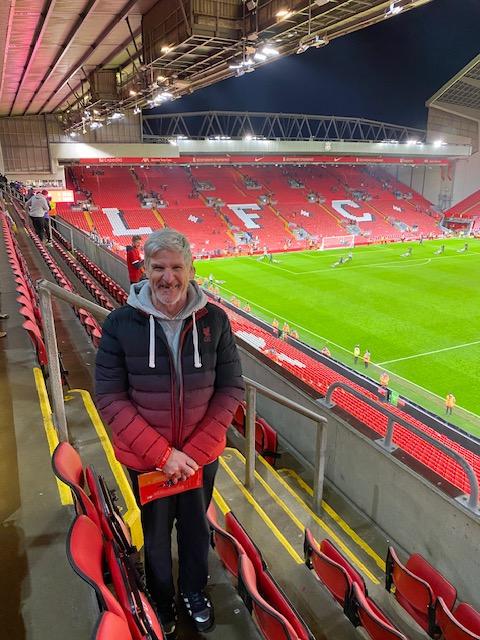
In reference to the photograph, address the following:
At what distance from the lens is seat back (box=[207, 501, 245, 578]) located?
2.67 metres

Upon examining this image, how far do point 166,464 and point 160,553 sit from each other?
0.54 meters

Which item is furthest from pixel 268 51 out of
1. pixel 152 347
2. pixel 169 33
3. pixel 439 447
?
pixel 152 347

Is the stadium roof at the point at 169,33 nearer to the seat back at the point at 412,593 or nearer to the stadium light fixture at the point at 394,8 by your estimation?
the stadium light fixture at the point at 394,8

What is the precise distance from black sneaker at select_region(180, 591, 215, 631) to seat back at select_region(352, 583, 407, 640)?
0.91 meters

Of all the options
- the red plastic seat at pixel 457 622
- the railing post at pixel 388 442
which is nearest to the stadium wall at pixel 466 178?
the railing post at pixel 388 442

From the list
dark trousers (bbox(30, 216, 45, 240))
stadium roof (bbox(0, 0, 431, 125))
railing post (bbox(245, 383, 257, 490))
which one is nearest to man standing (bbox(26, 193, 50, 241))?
dark trousers (bbox(30, 216, 45, 240))

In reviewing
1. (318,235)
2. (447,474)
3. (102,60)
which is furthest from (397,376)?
(318,235)

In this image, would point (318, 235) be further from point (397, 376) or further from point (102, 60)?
point (397, 376)

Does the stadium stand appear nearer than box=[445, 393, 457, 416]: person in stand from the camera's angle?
No

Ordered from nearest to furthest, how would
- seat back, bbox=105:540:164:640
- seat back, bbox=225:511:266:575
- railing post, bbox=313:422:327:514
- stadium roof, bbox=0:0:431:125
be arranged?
seat back, bbox=105:540:164:640, seat back, bbox=225:511:266:575, railing post, bbox=313:422:327:514, stadium roof, bbox=0:0:431:125

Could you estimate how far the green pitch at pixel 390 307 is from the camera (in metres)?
12.9

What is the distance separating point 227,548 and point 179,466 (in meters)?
1.08

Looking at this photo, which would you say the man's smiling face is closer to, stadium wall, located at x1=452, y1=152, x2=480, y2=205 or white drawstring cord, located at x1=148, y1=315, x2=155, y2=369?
white drawstring cord, located at x1=148, y1=315, x2=155, y2=369

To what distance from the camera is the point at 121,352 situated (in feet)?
6.62
